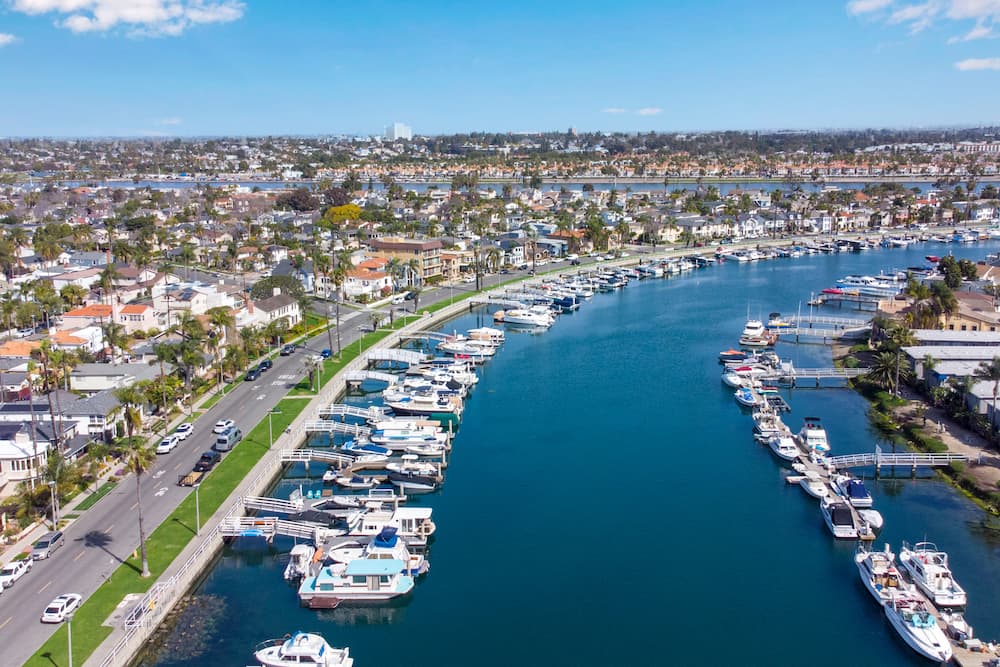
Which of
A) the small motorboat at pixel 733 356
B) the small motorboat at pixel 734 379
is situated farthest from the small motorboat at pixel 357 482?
the small motorboat at pixel 733 356

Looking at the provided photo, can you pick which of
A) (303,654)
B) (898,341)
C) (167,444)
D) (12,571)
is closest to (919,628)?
(303,654)

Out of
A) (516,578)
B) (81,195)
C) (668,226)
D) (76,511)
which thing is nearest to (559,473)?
(516,578)

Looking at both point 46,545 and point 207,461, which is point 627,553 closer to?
point 207,461

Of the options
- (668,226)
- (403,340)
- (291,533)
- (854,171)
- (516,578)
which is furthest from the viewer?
(854,171)

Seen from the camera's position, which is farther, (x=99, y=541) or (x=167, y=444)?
(x=167, y=444)

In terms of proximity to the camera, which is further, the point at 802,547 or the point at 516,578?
the point at 802,547

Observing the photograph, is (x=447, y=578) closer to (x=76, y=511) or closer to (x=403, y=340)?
(x=76, y=511)
